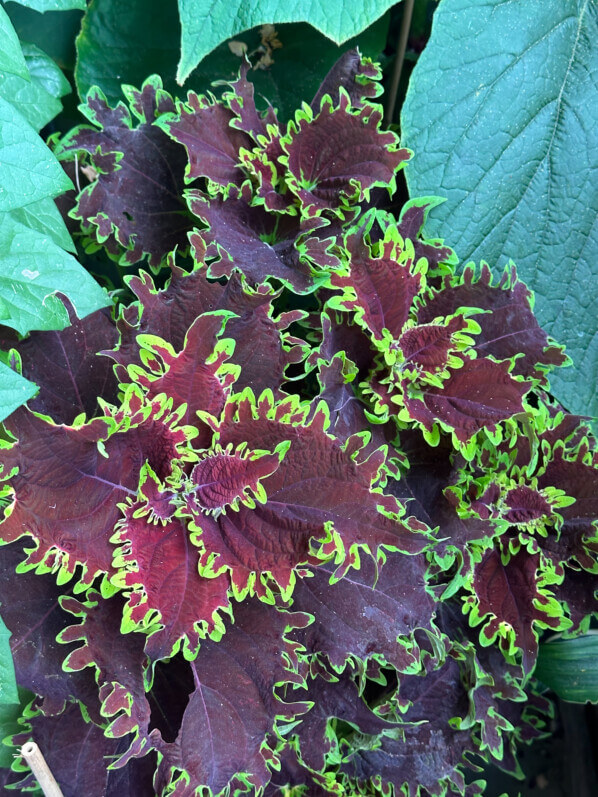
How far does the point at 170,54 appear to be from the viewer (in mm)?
950

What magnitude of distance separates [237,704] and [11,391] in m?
0.33

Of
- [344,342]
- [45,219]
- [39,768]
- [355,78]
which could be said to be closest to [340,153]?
[355,78]

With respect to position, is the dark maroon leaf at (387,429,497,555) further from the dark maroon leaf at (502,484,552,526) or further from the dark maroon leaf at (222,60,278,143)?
the dark maroon leaf at (222,60,278,143)

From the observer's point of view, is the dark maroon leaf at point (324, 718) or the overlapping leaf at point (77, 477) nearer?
the overlapping leaf at point (77, 477)

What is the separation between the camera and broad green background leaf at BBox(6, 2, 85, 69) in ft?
2.99

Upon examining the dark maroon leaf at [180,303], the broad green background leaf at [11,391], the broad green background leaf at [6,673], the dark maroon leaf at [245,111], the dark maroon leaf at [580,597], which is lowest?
the dark maroon leaf at [580,597]

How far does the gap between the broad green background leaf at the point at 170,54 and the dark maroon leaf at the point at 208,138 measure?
0.63 ft

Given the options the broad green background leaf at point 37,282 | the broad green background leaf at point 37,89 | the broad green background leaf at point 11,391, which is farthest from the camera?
the broad green background leaf at point 37,89

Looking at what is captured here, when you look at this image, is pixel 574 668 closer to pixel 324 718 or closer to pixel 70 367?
pixel 324 718

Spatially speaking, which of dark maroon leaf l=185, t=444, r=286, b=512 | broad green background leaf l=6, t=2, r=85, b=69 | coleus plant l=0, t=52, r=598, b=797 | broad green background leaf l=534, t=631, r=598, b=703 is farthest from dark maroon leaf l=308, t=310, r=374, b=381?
broad green background leaf l=6, t=2, r=85, b=69

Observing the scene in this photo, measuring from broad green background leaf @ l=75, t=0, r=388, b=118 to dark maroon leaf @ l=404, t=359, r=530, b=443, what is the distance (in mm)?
480

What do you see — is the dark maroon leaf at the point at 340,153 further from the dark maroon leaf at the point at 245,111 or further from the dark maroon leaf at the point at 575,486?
the dark maroon leaf at the point at 575,486

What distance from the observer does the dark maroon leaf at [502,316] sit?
2.45ft

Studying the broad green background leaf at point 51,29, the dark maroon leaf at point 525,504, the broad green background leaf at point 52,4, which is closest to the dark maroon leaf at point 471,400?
the dark maroon leaf at point 525,504
